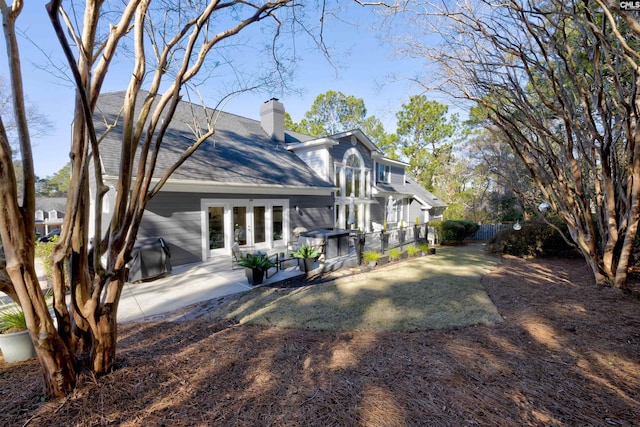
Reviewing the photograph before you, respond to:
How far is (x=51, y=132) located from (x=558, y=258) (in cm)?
2196

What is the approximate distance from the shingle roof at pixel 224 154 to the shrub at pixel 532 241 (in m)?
7.96

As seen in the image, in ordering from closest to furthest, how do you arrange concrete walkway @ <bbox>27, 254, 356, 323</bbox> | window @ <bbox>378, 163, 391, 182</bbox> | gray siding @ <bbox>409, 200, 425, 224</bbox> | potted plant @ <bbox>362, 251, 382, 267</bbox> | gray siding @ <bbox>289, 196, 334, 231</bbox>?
concrete walkway @ <bbox>27, 254, 356, 323</bbox> → potted plant @ <bbox>362, 251, 382, 267</bbox> → gray siding @ <bbox>289, 196, 334, 231</bbox> → window @ <bbox>378, 163, 391, 182</bbox> → gray siding @ <bbox>409, 200, 425, 224</bbox>

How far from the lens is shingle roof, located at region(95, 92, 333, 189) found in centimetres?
893

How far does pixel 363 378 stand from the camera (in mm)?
2777

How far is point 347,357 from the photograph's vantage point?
325cm

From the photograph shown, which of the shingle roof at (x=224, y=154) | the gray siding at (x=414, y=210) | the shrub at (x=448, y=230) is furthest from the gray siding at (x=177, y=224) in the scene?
the gray siding at (x=414, y=210)

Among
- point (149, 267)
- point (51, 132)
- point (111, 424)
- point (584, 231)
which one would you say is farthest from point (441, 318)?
point (51, 132)

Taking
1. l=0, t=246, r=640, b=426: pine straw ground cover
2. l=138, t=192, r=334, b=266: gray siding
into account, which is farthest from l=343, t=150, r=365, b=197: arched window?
l=0, t=246, r=640, b=426: pine straw ground cover

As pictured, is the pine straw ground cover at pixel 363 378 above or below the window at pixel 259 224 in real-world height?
below

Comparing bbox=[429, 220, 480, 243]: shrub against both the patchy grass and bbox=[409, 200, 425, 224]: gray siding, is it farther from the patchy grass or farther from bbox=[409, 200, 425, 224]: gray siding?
the patchy grass

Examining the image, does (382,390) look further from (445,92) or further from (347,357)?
(445,92)

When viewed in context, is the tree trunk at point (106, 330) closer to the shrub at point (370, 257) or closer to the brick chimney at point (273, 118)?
the shrub at point (370, 257)

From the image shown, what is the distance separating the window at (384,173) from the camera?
1940 centimetres

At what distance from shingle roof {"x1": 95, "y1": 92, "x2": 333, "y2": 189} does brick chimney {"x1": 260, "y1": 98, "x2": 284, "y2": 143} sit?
426 mm
